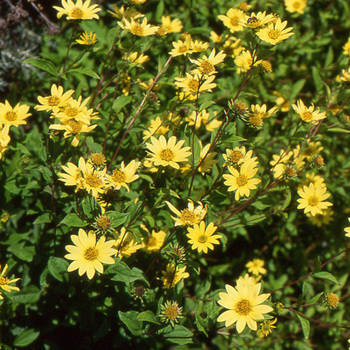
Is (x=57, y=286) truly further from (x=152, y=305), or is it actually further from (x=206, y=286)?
(x=206, y=286)

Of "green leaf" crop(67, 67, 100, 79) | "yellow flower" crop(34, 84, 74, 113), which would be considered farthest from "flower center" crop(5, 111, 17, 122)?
"green leaf" crop(67, 67, 100, 79)

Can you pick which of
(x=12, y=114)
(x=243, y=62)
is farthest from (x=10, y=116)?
(x=243, y=62)

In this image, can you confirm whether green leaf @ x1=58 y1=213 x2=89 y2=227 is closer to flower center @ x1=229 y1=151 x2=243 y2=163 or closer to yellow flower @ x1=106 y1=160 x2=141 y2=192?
yellow flower @ x1=106 y1=160 x2=141 y2=192

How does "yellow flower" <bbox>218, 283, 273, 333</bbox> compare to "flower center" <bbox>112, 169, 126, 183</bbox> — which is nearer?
"yellow flower" <bbox>218, 283, 273, 333</bbox>

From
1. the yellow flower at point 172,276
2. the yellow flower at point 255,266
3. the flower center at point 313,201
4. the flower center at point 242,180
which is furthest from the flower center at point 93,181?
the yellow flower at point 255,266

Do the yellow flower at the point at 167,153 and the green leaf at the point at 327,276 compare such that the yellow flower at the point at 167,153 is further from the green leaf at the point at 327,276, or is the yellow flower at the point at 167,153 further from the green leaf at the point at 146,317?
the green leaf at the point at 327,276

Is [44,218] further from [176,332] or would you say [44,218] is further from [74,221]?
[176,332]
